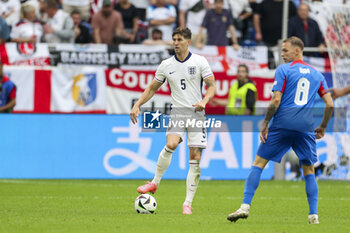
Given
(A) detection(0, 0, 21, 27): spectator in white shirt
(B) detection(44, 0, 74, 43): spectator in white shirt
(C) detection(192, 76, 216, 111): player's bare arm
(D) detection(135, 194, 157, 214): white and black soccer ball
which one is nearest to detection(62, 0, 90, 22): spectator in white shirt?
(B) detection(44, 0, 74, 43): spectator in white shirt

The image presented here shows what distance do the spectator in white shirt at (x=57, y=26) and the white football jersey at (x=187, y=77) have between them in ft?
31.7

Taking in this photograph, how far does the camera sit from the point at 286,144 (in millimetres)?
8367

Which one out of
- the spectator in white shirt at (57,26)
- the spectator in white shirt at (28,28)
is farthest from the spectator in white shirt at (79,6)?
the spectator in white shirt at (28,28)

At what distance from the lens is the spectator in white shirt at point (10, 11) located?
18.8 meters

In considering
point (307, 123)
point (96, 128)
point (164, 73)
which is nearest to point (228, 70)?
point (96, 128)

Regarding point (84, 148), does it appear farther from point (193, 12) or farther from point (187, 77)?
point (187, 77)

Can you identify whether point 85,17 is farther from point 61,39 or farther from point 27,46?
point 27,46

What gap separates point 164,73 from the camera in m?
9.72

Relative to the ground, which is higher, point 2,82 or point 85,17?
point 85,17

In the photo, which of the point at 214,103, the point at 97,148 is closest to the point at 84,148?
the point at 97,148

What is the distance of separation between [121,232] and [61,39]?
482 inches

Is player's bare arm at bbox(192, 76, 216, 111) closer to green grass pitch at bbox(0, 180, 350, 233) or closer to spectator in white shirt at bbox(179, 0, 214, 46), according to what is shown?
green grass pitch at bbox(0, 180, 350, 233)

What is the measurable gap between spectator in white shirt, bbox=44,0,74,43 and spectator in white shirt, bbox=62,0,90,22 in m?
0.30

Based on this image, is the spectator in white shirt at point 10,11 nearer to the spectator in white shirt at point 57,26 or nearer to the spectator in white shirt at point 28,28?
the spectator in white shirt at point 28,28
